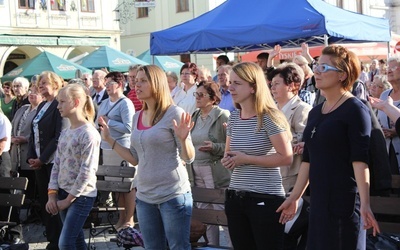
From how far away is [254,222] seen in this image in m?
4.78

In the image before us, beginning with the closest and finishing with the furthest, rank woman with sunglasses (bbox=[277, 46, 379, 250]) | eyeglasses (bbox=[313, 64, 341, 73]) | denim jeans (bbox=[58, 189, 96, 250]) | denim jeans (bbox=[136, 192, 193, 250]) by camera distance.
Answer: woman with sunglasses (bbox=[277, 46, 379, 250]) → eyeglasses (bbox=[313, 64, 341, 73]) → denim jeans (bbox=[136, 192, 193, 250]) → denim jeans (bbox=[58, 189, 96, 250])

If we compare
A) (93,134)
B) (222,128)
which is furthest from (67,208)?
(222,128)

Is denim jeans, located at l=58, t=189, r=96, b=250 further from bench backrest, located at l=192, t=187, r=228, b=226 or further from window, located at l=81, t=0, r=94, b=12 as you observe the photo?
window, located at l=81, t=0, r=94, b=12

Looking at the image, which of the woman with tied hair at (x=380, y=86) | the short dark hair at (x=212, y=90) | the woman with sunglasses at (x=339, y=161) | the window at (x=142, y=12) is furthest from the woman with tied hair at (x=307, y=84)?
the window at (x=142, y=12)

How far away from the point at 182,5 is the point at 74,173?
1429 inches

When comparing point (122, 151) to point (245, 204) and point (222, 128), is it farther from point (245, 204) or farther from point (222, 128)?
point (222, 128)

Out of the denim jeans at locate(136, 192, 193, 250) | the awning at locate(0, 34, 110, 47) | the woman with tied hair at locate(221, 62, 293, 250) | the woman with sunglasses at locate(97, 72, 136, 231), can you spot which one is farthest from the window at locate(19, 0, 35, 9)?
the woman with tied hair at locate(221, 62, 293, 250)

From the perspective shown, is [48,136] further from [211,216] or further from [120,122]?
[211,216]

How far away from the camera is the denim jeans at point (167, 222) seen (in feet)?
17.0

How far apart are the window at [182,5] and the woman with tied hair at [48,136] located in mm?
33699

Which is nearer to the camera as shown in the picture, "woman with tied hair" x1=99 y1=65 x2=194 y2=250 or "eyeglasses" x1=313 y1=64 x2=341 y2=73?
"eyeglasses" x1=313 y1=64 x2=341 y2=73

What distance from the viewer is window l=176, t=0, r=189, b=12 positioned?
136 ft

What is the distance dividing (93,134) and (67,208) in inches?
25.9

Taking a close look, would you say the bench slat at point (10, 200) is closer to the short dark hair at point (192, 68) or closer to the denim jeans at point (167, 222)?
the denim jeans at point (167, 222)
